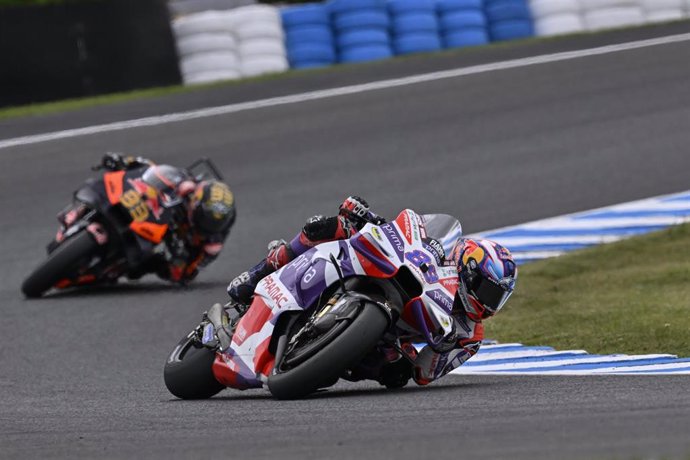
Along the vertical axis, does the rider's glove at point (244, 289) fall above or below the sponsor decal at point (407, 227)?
below

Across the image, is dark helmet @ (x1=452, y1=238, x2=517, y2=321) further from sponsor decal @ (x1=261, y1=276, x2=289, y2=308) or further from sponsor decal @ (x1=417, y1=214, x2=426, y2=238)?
sponsor decal @ (x1=261, y1=276, x2=289, y2=308)

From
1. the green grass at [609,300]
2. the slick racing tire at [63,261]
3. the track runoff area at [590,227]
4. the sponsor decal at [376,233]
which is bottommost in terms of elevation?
the track runoff area at [590,227]

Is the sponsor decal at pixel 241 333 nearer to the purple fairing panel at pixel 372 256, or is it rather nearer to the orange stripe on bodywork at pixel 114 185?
the purple fairing panel at pixel 372 256

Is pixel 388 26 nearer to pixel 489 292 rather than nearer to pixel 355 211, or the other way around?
pixel 355 211

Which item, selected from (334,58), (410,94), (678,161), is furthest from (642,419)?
(334,58)

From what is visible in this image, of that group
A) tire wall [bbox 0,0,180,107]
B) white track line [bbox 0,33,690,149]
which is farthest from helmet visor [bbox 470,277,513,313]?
tire wall [bbox 0,0,180,107]

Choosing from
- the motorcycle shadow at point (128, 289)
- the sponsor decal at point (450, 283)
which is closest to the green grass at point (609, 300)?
the sponsor decal at point (450, 283)

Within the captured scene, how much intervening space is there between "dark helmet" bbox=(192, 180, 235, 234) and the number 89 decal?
18.2ft

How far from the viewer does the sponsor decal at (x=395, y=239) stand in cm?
686

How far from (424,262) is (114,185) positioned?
595 centimetres

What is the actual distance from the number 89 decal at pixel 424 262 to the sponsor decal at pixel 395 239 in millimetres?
37

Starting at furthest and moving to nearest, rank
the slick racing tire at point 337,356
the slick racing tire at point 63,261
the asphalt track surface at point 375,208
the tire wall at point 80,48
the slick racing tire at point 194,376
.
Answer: the tire wall at point 80,48
the slick racing tire at point 63,261
the slick racing tire at point 194,376
the slick racing tire at point 337,356
the asphalt track surface at point 375,208

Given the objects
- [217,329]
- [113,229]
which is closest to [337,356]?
[217,329]

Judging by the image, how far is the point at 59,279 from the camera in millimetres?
12125
